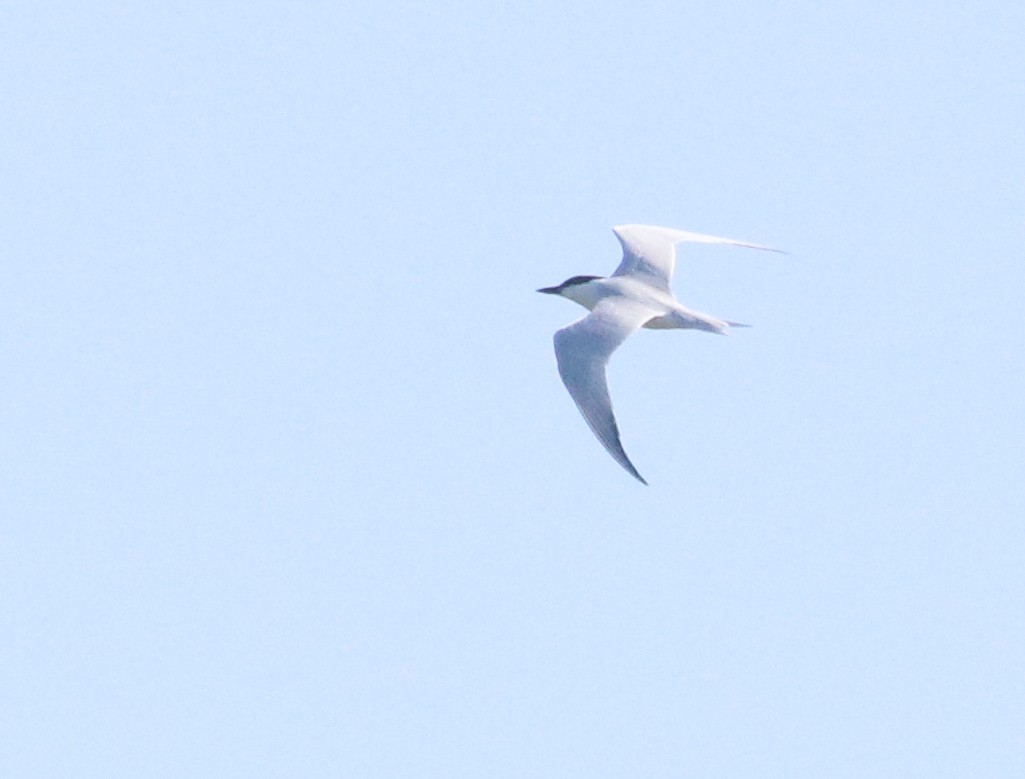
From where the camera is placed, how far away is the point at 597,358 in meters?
14.3

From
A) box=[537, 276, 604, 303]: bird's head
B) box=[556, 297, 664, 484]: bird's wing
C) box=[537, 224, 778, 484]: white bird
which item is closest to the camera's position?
box=[556, 297, 664, 484]: bird's wing

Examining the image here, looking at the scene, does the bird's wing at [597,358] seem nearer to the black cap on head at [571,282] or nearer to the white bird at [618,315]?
the white bird at [618,315]

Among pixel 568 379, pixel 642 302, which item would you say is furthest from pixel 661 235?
pixel 568 379

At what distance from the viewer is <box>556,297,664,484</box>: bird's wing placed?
13.3 metres

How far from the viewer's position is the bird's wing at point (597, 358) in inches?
524

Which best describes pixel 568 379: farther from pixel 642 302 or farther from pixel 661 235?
pixel 661 235

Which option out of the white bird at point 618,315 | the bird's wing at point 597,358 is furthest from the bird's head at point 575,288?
the bird's wing at point 597,358

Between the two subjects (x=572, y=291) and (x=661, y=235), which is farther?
(x=661, y=235)

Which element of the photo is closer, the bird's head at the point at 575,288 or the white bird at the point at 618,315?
the white bird at the point at 618,315

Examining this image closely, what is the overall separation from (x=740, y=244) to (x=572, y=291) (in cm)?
200

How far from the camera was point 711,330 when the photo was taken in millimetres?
16094

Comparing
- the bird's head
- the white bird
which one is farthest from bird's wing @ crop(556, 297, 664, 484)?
the bird's head

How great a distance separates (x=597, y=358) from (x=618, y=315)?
1263 mm

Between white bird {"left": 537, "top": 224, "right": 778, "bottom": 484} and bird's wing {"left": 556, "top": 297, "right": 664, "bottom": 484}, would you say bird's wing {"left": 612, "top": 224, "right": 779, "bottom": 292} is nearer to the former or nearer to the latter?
white bird {"left": 537, "top": 224, "right": 778, "bottom": 484}
